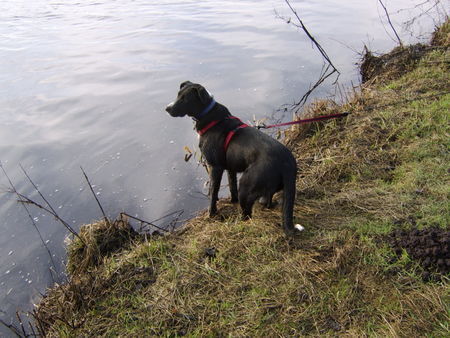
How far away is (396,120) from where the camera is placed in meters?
5.73

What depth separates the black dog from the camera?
3586 millimetres

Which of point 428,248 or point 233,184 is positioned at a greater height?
point 428,248

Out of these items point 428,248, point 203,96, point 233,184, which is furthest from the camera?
point 233,184

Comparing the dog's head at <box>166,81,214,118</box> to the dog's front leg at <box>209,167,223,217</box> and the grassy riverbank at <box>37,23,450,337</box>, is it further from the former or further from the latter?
the grassy riverbank at <box>37,23,450,337</box>

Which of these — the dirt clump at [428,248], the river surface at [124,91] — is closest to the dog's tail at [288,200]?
the dirt clump at [428,248]

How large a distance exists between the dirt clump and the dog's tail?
932 mm

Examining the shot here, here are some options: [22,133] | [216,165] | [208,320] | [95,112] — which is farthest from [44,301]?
[95,112]

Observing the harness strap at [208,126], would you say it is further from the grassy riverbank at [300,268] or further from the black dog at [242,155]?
the grassy riverbank at [300,268]

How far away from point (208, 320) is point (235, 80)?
687 centimetres

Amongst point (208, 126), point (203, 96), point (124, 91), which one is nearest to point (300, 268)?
point (208, 126)

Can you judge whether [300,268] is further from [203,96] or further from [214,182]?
[203,96]

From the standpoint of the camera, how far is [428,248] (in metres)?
2.98

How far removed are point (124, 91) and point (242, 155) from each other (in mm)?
5192

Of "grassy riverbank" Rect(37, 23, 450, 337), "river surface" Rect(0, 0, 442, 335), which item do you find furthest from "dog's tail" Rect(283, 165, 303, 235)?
"river surface" Rect(0, 0, 442, 335)
